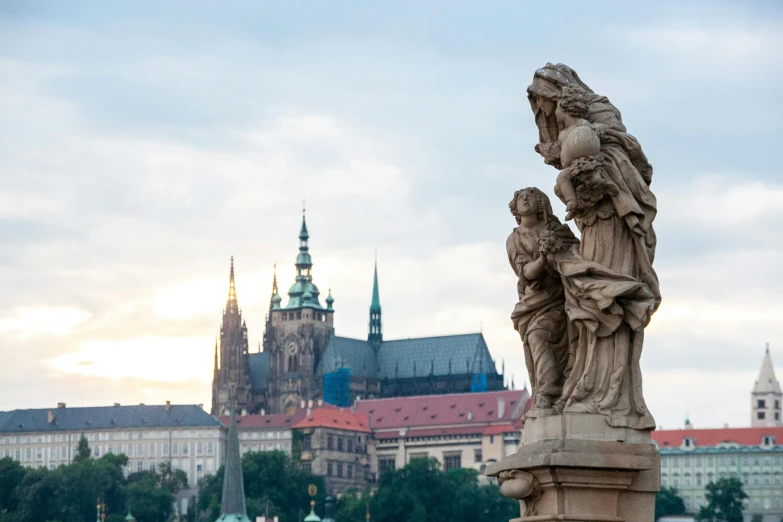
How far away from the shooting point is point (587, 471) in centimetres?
879

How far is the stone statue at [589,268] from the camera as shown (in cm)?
885

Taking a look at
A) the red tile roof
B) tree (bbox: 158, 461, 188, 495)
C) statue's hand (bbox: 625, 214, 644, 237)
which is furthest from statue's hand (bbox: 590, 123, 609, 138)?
tree (bbox: 158, 461, 188, 495)

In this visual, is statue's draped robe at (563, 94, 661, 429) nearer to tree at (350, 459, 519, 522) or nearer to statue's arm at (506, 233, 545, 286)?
statue's arm at (506, 233, 545, 286)

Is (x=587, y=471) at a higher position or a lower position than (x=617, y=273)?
lower

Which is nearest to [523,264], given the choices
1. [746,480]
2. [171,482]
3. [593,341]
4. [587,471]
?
[593,341]

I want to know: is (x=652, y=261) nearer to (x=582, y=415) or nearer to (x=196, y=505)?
(x=582, y=415)

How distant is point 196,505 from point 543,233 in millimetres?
179768

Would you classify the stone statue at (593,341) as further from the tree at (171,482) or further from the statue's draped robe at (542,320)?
the tree at (171,482)

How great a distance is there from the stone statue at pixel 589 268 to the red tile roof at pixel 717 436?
18274 centimetres

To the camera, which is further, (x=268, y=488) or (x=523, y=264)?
(x=268, y=488)

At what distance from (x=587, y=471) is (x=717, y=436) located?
186m

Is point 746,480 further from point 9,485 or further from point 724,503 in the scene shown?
point 9,485

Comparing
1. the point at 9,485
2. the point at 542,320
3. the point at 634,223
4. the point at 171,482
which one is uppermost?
the point at 171,482

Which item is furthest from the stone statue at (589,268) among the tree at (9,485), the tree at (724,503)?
the tree at (9,485)
